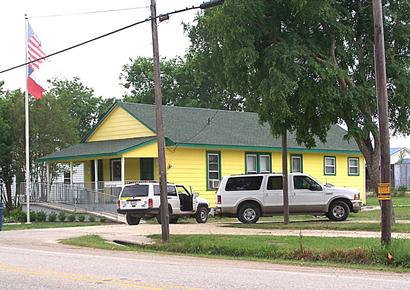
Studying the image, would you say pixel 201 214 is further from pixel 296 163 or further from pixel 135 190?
pixel 296 163

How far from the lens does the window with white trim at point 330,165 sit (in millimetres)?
39344

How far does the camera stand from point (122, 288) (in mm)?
10125

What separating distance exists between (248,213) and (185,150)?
26.0 feet

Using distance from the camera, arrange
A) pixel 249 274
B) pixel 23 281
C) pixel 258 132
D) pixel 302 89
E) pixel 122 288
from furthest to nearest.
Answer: pixel 258 132 < pixel 302 89 < pixel 249 274 < pixel 23 281 < pixel 122 288

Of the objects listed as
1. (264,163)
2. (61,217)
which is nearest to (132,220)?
(61,217)

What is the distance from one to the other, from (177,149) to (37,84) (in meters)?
7.39

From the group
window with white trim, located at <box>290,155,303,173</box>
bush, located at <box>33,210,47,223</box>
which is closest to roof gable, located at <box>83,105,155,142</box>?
bush, located at <box>33,210,47,223</box>

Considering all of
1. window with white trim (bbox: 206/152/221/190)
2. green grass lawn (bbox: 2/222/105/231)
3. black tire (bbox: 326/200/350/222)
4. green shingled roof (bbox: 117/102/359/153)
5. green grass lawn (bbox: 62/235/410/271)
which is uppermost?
green shingled roof (bbox: 117/102/359/153)

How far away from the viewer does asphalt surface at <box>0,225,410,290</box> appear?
10461 mm

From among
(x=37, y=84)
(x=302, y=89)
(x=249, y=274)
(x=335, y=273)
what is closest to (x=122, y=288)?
(x=249, y=274)

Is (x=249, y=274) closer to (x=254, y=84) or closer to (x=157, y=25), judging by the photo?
(x=157, y=25)

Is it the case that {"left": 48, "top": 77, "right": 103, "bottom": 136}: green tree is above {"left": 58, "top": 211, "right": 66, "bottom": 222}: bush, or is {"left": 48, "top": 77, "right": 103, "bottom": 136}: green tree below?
above

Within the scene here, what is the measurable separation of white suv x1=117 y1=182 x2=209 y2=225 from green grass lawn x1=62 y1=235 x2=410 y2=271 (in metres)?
5.99

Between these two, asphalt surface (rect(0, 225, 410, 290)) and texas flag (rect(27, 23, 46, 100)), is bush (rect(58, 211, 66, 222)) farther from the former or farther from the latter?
asphalt surface (rect(0, 225, 410, 290))
